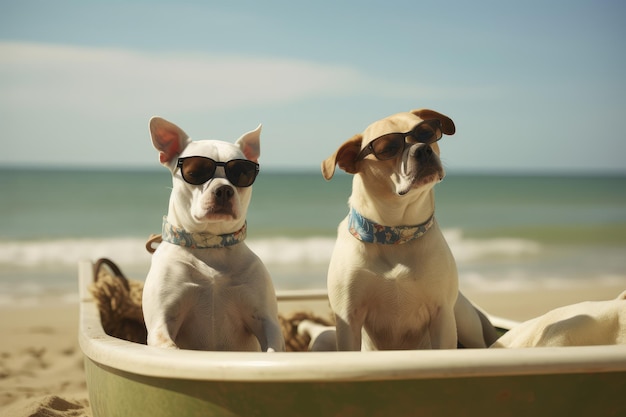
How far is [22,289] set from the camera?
10.1 m

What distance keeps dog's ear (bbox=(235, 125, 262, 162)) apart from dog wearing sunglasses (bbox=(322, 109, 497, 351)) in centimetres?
37

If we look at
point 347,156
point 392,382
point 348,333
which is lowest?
point 348,333

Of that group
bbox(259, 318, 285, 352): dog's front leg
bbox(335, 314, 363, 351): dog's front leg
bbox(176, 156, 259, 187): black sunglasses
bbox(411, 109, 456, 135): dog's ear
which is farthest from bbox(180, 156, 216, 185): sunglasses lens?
A: bbox(411, 109, 456, 135): dog's ear

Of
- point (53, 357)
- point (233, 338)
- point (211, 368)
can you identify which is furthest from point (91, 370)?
point (53, 357)

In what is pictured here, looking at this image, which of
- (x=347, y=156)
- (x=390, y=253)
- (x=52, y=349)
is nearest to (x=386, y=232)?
(x=390, y=253)

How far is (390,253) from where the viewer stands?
2.91 m

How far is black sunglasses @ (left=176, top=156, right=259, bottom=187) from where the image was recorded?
2752mm

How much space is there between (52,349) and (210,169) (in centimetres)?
454

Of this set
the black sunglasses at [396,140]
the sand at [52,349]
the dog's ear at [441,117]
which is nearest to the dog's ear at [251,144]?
the black sunglasses at [396,140]

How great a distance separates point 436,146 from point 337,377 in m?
1.31

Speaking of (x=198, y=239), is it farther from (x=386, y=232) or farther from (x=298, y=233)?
(x=298, y=233)

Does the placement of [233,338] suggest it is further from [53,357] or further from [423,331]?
[53,357]

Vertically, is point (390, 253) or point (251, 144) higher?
point (251, 144)

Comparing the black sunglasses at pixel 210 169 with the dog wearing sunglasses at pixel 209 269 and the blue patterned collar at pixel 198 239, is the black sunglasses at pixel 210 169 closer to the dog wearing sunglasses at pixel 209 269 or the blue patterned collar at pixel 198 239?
the dog wearing sunglasses at pixel 209 269
